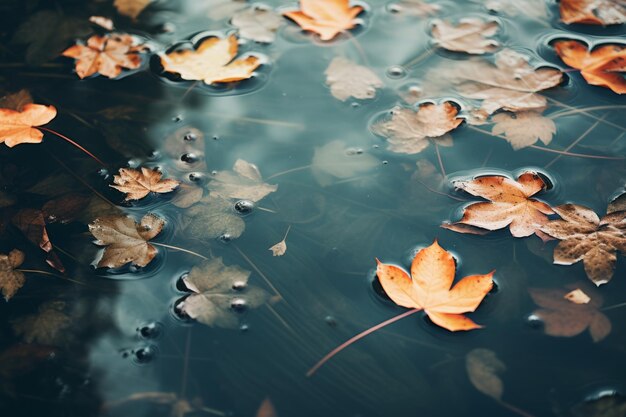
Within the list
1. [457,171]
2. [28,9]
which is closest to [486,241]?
[457,171]

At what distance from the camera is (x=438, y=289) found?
48.4 inches

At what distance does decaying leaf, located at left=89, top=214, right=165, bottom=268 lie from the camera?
134cm

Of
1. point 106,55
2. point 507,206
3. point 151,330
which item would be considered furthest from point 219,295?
point 106,55

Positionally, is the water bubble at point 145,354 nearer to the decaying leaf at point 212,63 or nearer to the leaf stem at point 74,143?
the leaf stem at point 74,143

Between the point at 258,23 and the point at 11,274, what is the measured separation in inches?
45.6

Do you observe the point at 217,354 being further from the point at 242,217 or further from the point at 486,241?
the point at 486,241

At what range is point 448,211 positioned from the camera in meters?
1.42

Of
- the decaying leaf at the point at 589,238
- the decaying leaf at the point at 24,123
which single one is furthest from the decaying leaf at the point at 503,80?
the decaying leaf at the point at 24,123

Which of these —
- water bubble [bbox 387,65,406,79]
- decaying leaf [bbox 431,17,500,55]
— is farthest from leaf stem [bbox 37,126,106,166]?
decaying leaf [bbox 431,17,500,55]

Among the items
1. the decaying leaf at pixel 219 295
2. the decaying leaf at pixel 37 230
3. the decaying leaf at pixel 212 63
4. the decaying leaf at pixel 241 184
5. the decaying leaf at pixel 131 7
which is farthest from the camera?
the decaying leaf at pixel 131 7

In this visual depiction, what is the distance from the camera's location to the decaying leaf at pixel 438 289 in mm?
1211

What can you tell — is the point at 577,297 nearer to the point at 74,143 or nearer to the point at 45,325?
the point at 45,325

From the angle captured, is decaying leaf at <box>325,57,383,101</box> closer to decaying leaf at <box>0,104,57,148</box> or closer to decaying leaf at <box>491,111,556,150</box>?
decaying leaf at <box>491,111,556,150</box>

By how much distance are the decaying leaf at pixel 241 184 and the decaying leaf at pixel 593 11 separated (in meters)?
1.24
